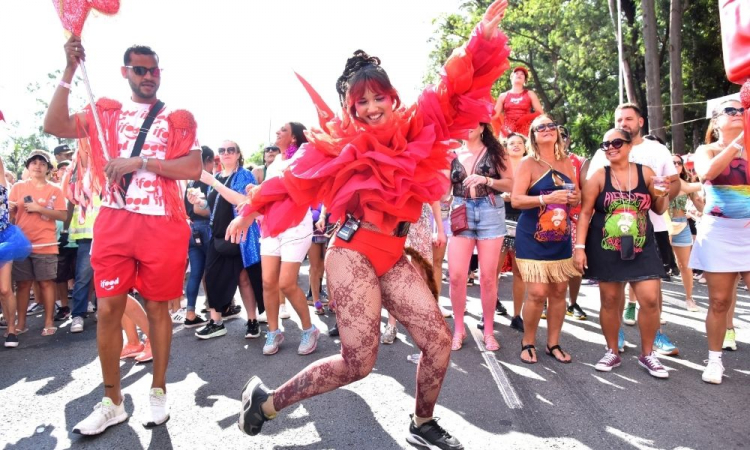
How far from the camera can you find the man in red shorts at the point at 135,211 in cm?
334

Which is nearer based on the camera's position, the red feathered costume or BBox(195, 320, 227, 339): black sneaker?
the red feathered costume

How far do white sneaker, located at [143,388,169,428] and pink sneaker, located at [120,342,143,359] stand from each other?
179cm

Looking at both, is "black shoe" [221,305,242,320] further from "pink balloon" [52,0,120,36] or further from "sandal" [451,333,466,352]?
"pink balloon" [52,0,120,36]

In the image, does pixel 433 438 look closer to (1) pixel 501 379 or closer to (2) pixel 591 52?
(1) pixel 501 379

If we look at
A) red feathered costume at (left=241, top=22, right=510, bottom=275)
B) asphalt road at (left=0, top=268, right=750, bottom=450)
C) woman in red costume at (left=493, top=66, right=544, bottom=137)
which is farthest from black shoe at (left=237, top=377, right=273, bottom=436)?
woman in red costume at (left=493, top=66, right=544, bottom=137)

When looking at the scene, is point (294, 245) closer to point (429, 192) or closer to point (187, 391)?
point (187, 391)

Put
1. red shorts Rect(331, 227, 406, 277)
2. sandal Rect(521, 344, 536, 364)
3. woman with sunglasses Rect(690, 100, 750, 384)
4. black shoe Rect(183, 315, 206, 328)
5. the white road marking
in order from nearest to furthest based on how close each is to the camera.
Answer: red shorts Rect(331, 227, 406, 277)
the white road marking
woman with sunglasses Rect(690, 100, 750, 384)
sandal Rect(521, 344, 536, 364)
black shoe Rect(183, 315, 206, 328)

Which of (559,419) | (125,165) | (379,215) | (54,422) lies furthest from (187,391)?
(559,419)

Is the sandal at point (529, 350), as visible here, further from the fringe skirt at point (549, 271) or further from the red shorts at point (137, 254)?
the red shorts at point (137, 254)

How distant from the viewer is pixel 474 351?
4918mm

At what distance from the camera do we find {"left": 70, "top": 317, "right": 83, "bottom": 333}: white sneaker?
6324 millimetres

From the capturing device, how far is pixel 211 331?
19.3 feet

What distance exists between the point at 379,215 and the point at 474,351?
8.46 feet

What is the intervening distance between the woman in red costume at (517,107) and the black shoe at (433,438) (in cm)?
601
